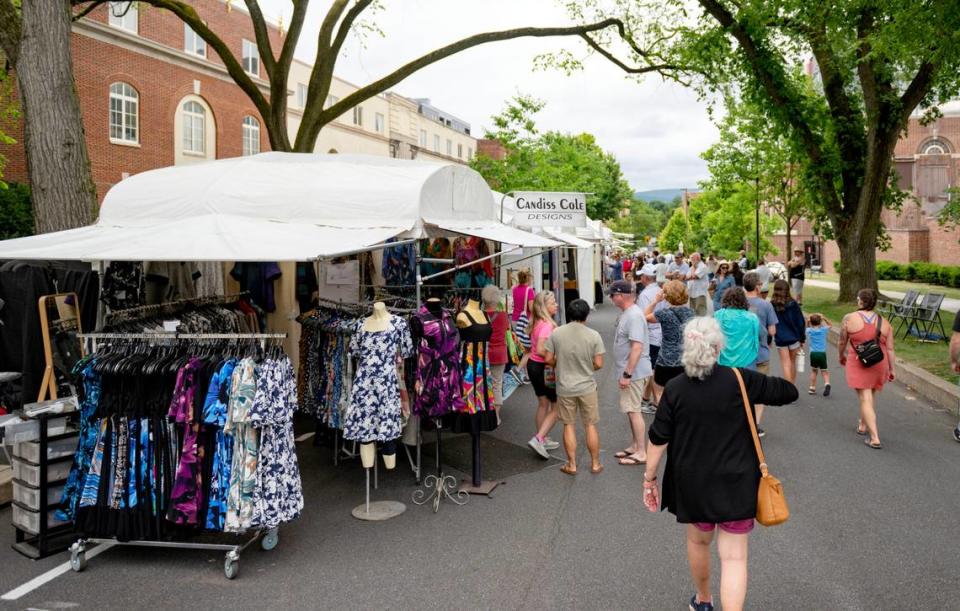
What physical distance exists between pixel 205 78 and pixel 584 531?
1188 inches

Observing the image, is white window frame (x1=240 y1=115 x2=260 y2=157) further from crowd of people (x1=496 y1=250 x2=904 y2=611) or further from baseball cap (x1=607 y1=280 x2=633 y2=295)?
baseball cap (x1=607 y1=280 x2=633 y2=295)

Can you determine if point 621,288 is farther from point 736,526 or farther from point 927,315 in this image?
point 927,315

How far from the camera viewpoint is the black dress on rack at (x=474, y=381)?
6754 mm

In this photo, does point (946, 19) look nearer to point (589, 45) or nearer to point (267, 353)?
point (589, 45)

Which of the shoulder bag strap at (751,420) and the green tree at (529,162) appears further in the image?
the green tree at (529,162)

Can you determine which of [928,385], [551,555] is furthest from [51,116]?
[928,385]

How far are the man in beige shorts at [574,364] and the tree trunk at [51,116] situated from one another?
21.4 feet

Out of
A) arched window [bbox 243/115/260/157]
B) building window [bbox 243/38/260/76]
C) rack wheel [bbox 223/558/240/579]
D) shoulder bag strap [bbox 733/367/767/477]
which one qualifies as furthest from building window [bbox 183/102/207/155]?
shoulder bag strap [bbox 733/367/767/477]

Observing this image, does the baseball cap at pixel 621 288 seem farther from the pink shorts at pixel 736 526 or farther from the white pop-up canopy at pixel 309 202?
the pink shorts at pixel 736 526

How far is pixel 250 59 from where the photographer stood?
34.3 metres

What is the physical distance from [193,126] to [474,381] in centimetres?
2792

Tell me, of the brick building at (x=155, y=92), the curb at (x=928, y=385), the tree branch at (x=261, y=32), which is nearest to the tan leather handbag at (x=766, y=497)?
the curb at (x=928, y=385)

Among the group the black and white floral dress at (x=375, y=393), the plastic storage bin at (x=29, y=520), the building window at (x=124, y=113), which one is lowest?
the plastic storage bin at (x=29, y=520)

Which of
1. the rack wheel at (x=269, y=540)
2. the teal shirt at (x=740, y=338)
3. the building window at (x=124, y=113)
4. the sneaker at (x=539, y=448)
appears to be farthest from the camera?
the building window at (x=124, y=113)
